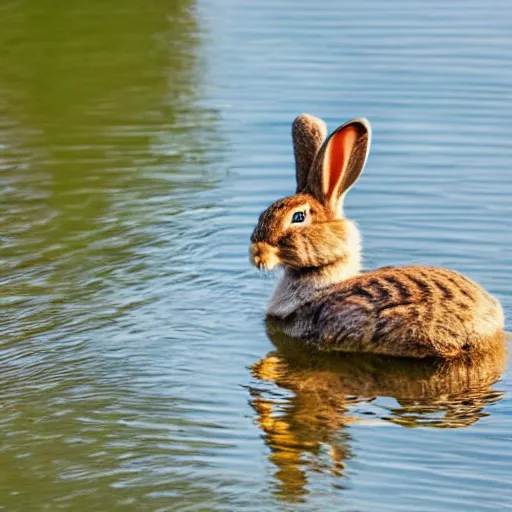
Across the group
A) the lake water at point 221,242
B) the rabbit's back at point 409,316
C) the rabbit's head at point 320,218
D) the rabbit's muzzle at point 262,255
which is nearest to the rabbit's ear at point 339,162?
the rabbit's head at point 320,218

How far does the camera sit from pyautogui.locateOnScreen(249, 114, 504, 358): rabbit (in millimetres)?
9062

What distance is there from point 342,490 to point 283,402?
57.4 inches

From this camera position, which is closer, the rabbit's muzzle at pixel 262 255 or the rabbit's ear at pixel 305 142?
the rabbit's muzzle at pixel 262 255

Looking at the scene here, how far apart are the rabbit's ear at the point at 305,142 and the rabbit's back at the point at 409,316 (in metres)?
0.96

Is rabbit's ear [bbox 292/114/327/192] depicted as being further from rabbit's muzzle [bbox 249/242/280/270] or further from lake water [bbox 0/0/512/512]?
lake water [bbox 0/0/512/512]

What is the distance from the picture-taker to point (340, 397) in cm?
870

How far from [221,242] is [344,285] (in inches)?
71.9

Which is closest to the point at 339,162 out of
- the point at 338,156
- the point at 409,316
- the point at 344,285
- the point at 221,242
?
the point at 338,156

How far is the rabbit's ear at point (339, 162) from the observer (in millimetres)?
9742

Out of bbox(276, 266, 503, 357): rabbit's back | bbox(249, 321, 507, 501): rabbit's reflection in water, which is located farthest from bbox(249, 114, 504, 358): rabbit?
bbox(249, 321, 507, 501): rabbit's reflection in water

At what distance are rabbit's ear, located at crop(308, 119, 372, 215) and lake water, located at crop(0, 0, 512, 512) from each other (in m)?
0.89

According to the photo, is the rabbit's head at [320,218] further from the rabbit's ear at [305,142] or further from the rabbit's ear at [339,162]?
the rabbit's ear at [305,142]

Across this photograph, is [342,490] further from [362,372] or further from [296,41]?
[296,41]

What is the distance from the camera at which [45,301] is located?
33.3 feet
